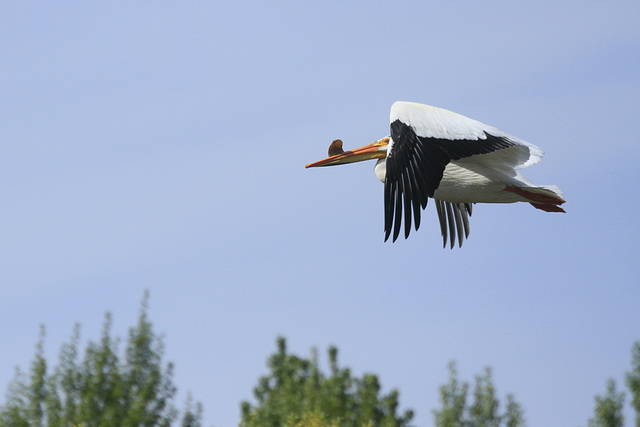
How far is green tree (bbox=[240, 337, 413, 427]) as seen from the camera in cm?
2111

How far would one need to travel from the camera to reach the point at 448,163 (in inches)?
338

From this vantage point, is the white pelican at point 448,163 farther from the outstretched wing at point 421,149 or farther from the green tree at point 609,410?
the green tree at point 609,410

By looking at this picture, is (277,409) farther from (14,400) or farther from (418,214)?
(418,214)

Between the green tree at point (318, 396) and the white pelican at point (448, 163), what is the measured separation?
11.8 metres

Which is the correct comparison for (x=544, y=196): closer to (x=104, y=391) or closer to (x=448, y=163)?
(x=448, y=163)

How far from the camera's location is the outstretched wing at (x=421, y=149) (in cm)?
800

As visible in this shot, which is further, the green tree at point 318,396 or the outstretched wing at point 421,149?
the green tree at point 318,396

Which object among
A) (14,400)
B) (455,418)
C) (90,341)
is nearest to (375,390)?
(455,418)

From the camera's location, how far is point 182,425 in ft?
67.5

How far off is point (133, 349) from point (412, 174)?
1476 cm

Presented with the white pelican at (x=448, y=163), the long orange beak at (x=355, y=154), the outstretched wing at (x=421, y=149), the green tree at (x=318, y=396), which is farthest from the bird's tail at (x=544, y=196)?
the green tree at (x=318, y=396)

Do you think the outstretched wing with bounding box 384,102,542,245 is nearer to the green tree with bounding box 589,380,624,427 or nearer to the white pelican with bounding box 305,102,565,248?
the white pelican with bounding box 305,102,565,248

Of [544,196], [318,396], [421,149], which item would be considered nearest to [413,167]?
[421,149]

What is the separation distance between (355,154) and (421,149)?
7.03 ft
